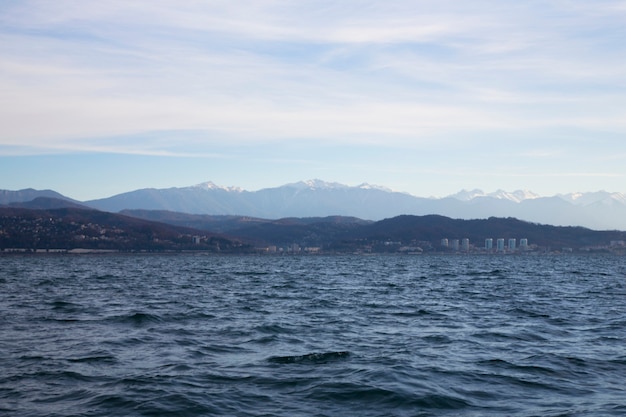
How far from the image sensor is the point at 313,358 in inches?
1095

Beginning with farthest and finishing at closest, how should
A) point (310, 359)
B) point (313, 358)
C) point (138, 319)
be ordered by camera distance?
point (138, 319), point (313, 358), point (310, 359)

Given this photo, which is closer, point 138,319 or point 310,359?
point 310,359

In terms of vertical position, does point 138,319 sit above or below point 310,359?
below

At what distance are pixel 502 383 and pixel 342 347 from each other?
862 cm

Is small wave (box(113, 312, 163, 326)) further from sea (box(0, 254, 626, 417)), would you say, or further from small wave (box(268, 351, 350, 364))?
small wave (box(268, 351, 350, 364))

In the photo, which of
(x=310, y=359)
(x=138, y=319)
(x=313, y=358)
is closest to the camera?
(x=310, y=359)

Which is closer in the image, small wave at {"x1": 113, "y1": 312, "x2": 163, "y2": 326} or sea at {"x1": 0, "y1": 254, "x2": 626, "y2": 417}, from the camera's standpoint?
sea at {"x1": 0, "y1": 254, "x2": 626, "y2": 417}

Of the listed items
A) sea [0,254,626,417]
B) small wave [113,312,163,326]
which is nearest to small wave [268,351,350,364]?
sea [0,254,626,417]

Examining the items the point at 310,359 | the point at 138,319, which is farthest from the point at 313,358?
the point at 138,319

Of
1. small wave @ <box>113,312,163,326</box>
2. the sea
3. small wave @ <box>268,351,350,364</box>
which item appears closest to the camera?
the sea

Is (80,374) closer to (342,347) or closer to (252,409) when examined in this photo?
(252,409)

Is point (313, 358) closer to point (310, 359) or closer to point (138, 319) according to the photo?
point (310, 359)

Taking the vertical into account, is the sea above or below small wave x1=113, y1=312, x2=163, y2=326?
above

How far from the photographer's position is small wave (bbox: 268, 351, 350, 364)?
27.3 m
